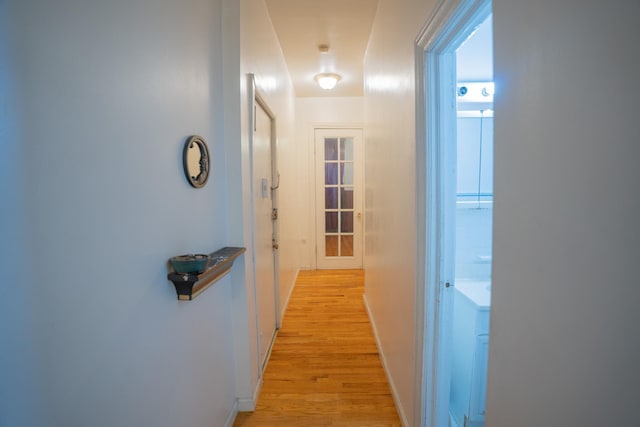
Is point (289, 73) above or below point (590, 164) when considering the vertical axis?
above

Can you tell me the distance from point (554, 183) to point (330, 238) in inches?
168

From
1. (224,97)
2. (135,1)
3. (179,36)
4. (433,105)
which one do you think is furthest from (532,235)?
(224,97)

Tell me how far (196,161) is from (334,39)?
2.28 m

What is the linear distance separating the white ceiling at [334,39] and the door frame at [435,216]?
578 mm

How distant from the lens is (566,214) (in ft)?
1.66

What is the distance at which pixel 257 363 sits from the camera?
1.89 m

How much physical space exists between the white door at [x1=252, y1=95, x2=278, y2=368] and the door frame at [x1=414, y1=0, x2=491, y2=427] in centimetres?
103

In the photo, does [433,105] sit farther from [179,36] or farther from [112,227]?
[112,227]

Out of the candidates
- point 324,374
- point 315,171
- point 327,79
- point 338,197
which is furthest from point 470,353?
point 315,171

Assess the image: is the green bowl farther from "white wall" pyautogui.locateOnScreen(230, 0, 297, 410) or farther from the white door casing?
the white door casing

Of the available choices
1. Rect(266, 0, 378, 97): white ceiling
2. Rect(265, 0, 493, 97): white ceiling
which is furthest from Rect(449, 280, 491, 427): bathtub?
Rect(266, 0, 378, 97): white ceiling

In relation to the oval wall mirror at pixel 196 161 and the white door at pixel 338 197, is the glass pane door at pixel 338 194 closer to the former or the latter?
the white door at pixel 338 197

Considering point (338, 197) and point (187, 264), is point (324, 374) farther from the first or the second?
point (338, 197)

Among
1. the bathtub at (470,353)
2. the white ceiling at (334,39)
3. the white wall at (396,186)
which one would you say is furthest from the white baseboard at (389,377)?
the white ceiling at (334,39)
